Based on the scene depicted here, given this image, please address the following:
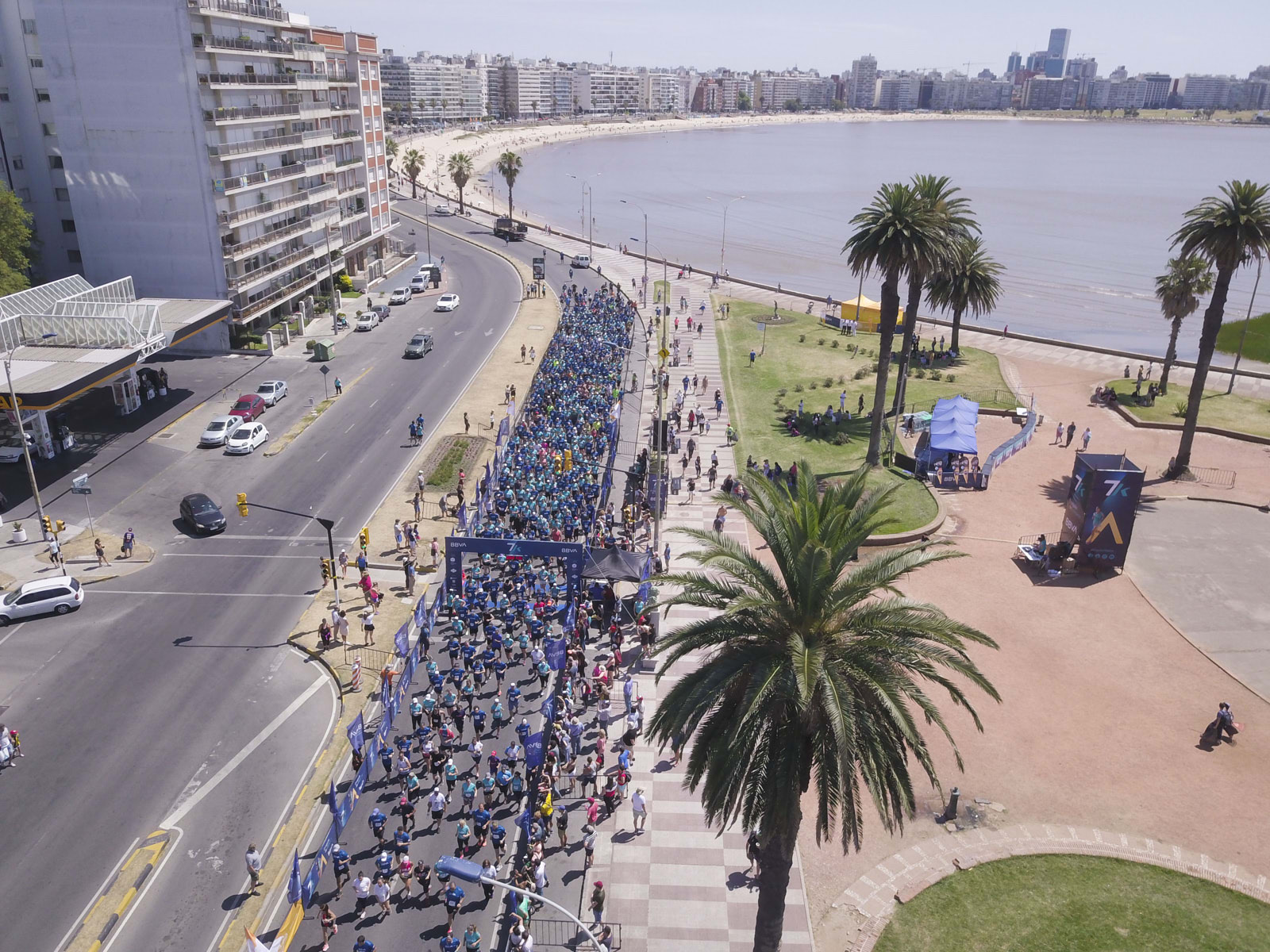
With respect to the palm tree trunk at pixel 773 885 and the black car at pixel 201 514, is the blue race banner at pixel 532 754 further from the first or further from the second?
the black car at pixel 201 514

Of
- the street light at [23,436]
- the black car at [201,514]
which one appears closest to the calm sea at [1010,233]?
the black car at [201,514]

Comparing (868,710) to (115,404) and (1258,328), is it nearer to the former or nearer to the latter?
(115,404)

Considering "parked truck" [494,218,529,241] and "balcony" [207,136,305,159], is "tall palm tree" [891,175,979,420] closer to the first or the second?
"balcony" [207,136,305,159]

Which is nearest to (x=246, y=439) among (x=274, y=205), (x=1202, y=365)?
(x=274, y=205)

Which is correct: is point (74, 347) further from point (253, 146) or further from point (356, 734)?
point (356, 734)

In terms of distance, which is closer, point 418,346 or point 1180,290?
point 1180,290

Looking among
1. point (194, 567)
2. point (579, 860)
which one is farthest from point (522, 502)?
point (579, 860)
